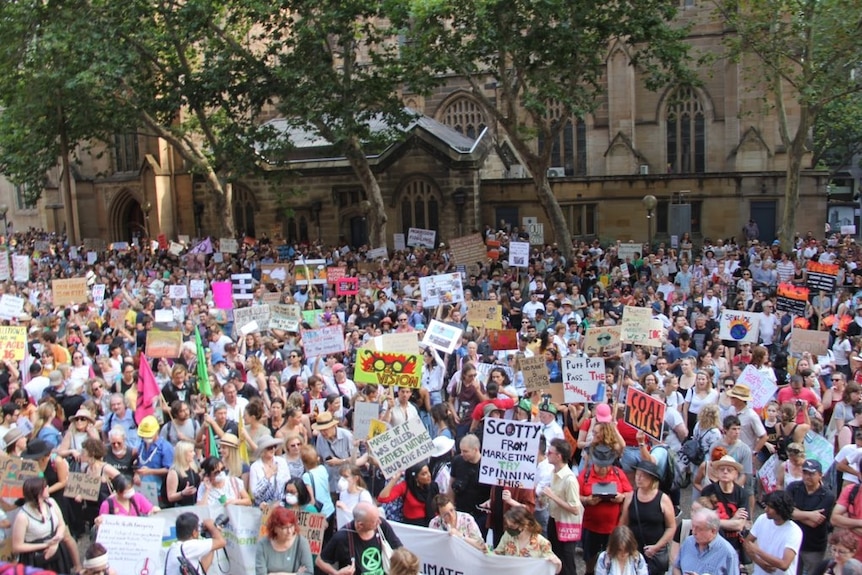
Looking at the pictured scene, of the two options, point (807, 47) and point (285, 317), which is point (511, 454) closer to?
point (285, 317)

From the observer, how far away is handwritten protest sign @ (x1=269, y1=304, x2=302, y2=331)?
47.6ft

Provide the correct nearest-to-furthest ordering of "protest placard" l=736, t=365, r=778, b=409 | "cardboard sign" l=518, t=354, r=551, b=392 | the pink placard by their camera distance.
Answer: "protest placard" l=736, t=365, r=778, b=409 < "cardboard sign" l=518, t=354, r=551, b=392 < the pink placard

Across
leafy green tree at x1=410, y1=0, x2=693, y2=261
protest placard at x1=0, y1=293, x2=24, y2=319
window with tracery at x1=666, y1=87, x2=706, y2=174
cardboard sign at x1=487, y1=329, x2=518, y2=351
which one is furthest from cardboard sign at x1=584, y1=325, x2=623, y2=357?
window with tracery at x1=666, y1=87, x2=706, y2=174

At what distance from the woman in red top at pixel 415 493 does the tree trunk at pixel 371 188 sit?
17.5 metres

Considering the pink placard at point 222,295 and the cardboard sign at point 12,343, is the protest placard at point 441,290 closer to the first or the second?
the pink placard at point 222,295

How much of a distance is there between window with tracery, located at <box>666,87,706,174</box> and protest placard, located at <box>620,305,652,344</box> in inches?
853

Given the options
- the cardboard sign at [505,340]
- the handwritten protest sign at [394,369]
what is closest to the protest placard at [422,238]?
the cardboard sign at [505,340]

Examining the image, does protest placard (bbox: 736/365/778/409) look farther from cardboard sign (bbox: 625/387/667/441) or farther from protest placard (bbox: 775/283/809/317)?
protest placard (bbox: 775/283/809/317)

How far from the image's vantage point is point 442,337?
41.0 ft

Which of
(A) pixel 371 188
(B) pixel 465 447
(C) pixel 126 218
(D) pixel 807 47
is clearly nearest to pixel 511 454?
(B) pixel 465 447

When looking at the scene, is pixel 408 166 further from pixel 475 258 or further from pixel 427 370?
pixel 427 370

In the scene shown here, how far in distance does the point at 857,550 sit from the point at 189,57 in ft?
83.0

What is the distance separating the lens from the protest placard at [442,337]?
40.7 ft

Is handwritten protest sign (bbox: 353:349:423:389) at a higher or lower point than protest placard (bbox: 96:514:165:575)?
higher
